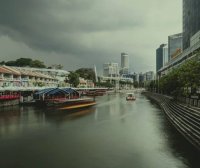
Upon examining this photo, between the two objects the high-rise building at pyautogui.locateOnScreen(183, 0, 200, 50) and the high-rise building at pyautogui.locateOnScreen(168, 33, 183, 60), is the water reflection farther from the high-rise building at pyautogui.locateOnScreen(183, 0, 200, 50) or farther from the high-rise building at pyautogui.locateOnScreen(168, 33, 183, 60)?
the high-rise building at pyautogui.locateOnScreen(168, 33, 183, 60)

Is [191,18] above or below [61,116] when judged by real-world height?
above

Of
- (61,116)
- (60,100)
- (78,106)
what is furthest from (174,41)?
(61,116)

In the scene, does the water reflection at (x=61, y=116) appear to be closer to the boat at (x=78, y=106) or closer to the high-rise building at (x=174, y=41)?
the boat at (x=78, y=106)

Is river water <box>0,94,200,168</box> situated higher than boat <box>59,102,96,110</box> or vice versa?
boat <box>59,102,96,110</box>

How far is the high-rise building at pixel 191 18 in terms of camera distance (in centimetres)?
8759

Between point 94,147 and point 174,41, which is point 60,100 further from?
point 174,41

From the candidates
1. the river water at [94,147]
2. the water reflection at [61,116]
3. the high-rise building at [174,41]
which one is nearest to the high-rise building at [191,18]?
the water reflection at [61,116]

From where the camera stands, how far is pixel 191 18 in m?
94.4

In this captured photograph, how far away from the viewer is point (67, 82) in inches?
4751

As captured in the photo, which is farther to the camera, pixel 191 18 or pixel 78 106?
pixel 191 18

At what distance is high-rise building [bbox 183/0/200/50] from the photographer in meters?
87.6

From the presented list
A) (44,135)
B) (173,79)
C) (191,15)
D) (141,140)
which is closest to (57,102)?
(173,79)

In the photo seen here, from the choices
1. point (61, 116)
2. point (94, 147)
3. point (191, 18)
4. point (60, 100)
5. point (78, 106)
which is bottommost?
point (94, 147)

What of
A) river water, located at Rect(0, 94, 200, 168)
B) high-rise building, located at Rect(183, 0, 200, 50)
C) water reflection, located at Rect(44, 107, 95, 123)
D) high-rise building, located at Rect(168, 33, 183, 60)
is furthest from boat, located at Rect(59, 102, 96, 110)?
high-rise building, located at Rect(168, 33, 183, 60)
